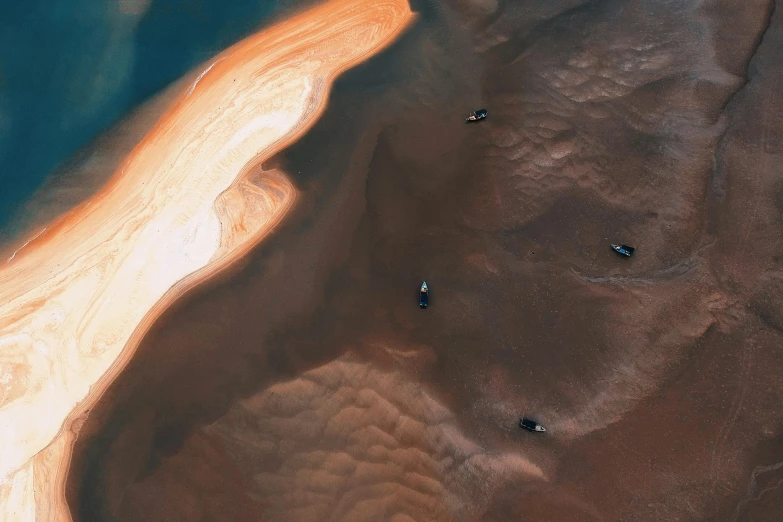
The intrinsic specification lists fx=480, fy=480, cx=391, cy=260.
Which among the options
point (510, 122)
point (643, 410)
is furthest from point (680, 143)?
point (643, 410)

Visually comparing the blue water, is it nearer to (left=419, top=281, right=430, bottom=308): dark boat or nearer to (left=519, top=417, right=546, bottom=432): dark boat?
(left=419, top=281, right=430, bottom=308): dark boat

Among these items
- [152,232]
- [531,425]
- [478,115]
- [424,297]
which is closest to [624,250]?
[531,425]

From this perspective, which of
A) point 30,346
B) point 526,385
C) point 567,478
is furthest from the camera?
point 30,346

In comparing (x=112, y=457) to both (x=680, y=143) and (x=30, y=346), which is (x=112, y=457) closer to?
(x=30, y=346)

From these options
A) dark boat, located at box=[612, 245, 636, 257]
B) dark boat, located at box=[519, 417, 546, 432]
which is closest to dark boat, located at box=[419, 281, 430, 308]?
dark boat, located at box=[519, 417, 546, 432]

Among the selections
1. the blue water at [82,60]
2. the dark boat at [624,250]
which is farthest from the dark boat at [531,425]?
the blue water at [82,60]
